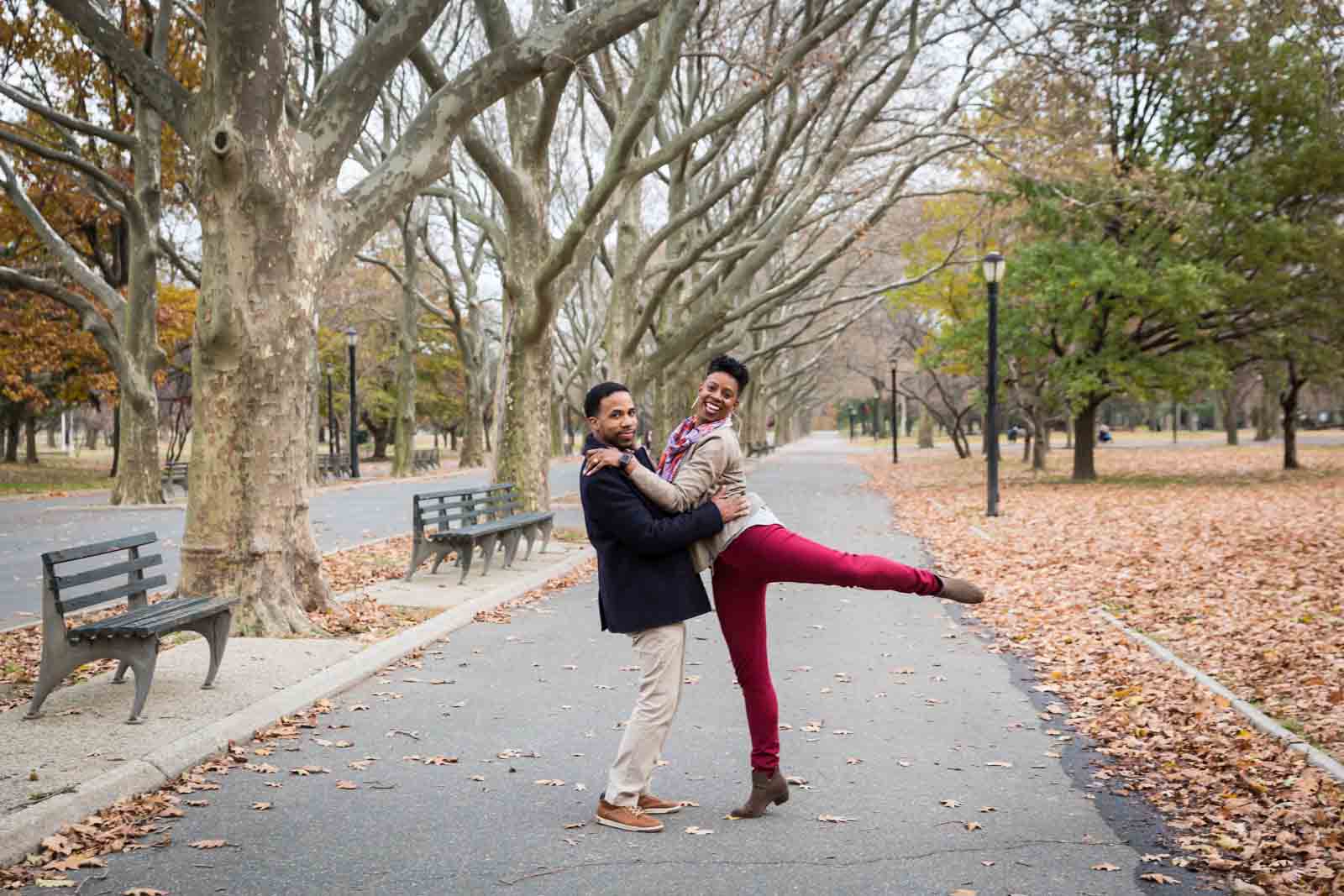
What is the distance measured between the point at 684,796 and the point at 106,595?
3.72m

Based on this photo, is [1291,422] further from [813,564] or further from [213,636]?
[813,564]

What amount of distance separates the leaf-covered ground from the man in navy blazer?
84.6 inches

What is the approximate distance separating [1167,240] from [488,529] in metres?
20.4

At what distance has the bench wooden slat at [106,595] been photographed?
6347mm

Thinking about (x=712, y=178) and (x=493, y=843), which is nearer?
(x=493, y=843)

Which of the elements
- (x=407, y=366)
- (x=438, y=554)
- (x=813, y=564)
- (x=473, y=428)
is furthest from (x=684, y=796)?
(x=473, y=428)

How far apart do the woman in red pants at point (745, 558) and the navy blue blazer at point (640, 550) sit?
0.07 m

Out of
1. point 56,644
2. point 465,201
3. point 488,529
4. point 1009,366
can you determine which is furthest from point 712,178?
point 56,644

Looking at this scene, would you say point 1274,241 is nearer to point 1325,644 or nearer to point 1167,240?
point 1167,240

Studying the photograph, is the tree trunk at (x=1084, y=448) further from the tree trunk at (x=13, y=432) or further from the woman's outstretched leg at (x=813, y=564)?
the tree trunk at (x=13, y=432)

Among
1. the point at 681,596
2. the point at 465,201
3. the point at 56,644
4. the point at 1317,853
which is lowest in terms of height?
the point at 1317,853

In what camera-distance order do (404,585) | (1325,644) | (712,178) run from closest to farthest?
(1325,644) → (404,585) → (712,178)

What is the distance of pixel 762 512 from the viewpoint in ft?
16.3

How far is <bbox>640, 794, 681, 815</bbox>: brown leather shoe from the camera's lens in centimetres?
502
